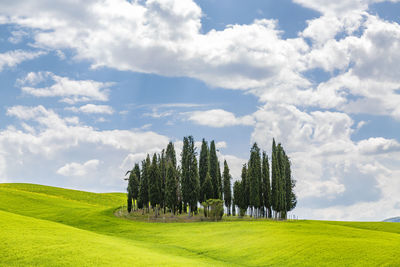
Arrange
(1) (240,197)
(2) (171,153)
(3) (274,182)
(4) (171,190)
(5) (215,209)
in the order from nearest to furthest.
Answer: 1. (5) (215,209)
2. (4) (171,190)
3. (3) (274,182)
4. (1) (240,197)
5. (2) (171,153)

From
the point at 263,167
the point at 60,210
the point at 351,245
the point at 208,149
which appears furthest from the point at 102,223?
the point at 351,245

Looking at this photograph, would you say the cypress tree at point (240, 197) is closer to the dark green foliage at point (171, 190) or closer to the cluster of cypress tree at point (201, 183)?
the cluster of cypress tree at point (201, 183)

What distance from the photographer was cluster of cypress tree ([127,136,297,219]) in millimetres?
89375

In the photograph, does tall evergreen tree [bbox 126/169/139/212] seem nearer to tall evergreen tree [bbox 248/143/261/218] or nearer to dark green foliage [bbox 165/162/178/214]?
dark green foliage [bbox 165/162/178/214]

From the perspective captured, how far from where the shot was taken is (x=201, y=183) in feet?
317

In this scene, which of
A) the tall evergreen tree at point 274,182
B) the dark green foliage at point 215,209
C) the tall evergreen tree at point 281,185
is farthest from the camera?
the tall evergreen tree at point 281,185

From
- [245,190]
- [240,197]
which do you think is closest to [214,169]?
[245,190]

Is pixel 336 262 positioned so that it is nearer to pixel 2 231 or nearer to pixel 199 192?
pixel 2 231

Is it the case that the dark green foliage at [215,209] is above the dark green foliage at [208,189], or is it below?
below

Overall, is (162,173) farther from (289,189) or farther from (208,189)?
(289,189)

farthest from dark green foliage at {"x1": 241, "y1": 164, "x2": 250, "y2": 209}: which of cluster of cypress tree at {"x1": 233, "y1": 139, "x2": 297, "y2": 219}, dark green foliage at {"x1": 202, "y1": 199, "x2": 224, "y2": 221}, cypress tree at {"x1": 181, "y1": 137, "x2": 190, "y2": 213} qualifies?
cypress tree at {"x1": 181, "y1": 137, "x2": 190, "y2": 213}

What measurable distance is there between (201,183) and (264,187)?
54.6 ft

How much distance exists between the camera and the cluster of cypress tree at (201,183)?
89.4 metres

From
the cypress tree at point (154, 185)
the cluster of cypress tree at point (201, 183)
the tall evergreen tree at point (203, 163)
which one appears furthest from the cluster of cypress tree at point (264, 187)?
the cypress tree at point (154, 185)
